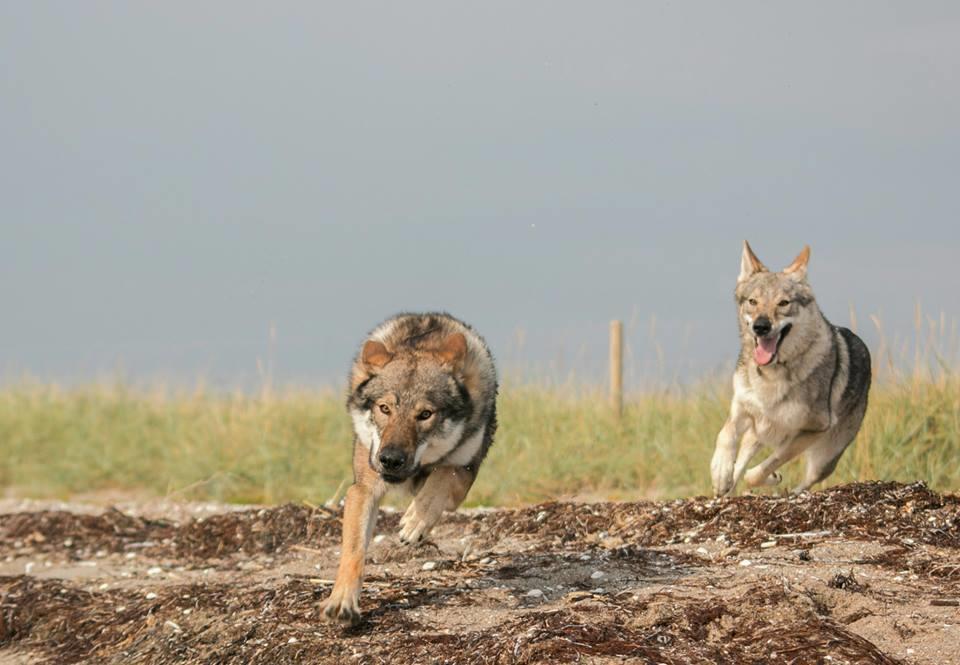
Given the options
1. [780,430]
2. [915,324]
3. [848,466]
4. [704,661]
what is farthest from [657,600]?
[915,324]

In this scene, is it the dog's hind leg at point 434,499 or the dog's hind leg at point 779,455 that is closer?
the dog's hind leg at point 434,499

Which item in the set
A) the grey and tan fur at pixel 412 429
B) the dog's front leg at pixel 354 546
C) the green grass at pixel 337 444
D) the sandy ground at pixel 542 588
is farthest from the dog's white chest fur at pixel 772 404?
the dog's front leg at pixel 354 546

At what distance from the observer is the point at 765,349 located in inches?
399

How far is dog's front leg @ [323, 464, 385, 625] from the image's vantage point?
5949mm

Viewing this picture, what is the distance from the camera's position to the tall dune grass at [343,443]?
13.0 meters

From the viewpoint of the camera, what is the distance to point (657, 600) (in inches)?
239

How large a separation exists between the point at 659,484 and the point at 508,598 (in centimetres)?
717

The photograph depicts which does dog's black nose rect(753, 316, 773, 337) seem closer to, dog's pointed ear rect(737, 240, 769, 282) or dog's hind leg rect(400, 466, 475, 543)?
dog's pointed ear rect(737, 240, 769, 282)

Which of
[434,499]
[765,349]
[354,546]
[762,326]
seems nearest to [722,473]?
[765,349]

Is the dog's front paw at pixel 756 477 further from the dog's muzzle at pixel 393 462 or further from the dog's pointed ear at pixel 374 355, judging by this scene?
the dog's muzzle at pixel 393 462

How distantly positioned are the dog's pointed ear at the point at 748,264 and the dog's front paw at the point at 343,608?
6.11 m

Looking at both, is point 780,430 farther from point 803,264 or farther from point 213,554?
point 213,554

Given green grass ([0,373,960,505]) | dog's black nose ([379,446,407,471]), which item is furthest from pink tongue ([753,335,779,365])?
dog's black nose ([379,446,407,471])

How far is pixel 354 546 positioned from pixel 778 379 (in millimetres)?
5292
